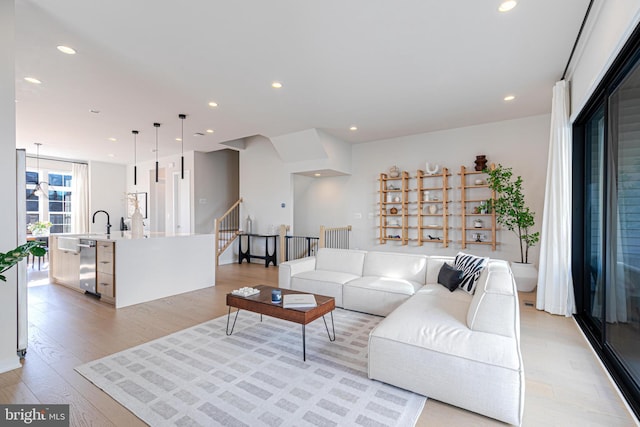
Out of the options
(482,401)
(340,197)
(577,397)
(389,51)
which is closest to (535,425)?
(482,401)

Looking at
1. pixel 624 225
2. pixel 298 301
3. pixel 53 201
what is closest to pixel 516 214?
pixel 624 225

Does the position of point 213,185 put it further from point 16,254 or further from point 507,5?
point 507,5

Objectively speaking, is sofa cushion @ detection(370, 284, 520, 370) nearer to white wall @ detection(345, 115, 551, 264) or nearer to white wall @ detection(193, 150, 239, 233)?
white wall @ detection(345, 115, 551, 264)

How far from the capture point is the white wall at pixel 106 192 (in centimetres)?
936

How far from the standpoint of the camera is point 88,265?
14.8 ft

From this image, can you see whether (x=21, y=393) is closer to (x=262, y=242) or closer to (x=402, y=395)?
(x=402, y=395)

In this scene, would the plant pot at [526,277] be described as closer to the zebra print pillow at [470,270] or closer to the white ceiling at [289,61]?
the zebra print pillow at [470,270]

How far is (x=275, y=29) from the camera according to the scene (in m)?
2.72

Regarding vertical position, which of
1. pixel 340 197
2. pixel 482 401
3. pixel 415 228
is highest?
pixel 340 197

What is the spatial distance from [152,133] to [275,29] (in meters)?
4.67

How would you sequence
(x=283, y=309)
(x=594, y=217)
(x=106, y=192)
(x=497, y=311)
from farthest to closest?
(x=106, y=192) < (x=594, y=217) < (x=283, y=309) < (x=497, y=311)

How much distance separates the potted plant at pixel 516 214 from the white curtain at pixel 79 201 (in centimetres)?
1097

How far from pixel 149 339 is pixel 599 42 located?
Answer: 483 cm

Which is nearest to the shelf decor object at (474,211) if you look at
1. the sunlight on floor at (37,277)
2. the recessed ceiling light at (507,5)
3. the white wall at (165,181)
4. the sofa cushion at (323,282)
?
the sofa cushion at (323,282)
